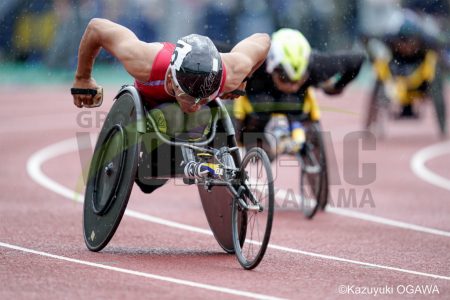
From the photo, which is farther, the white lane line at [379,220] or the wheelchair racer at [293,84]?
the wheelchair racer at [293,84]

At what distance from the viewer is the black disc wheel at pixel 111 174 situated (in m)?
8.60

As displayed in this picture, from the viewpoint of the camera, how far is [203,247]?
31.4 ft

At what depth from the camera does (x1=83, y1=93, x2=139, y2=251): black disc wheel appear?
8602 millimetres

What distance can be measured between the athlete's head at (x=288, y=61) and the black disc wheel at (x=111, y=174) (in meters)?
2.91

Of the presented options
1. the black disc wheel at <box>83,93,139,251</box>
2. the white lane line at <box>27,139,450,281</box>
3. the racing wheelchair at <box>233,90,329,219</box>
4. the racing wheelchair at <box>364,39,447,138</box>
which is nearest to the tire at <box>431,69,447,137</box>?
the racing wheelchair at <box>364,39,447,138</box>

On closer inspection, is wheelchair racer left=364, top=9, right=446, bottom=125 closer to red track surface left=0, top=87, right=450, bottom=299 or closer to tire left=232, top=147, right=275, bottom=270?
red track surface left=0, top=87, right=450, bottom=299

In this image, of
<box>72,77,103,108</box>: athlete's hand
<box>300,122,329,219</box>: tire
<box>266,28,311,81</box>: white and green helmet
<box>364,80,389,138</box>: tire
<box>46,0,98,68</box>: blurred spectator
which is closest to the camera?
<box>72,77,103,108</box>: athlete's hand

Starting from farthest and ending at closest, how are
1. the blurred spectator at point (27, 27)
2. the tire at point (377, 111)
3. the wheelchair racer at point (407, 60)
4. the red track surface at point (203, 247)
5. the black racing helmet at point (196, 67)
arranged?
1. the blurred spectator at point (27, 27)
2. the tire at point (377, 111)
3. the wheelchair racer at point (407, 60)
4. the black racing helmet at point (196, 67)
5. the red track surface at point (203, 247)

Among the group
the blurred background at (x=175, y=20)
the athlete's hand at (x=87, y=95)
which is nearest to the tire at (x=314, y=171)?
the athlete's hand at (x=87, y=95)

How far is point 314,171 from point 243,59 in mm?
3286

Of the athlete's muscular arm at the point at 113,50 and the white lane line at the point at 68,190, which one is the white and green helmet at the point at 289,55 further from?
the athlete's muscular arm at the point at 113,50

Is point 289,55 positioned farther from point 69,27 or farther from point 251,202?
point 69,27

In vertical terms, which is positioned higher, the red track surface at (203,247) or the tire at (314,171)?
the tire at (314,171)

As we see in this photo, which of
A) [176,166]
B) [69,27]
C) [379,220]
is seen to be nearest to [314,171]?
[379,220]
